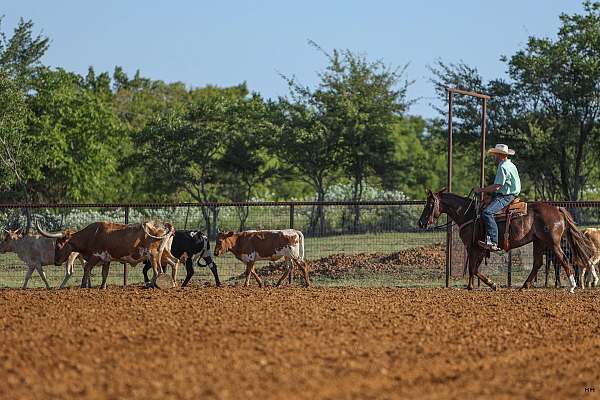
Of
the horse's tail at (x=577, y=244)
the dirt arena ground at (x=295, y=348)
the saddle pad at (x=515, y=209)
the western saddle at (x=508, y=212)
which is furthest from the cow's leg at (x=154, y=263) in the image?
the horse's tail at (x=577, y=244)

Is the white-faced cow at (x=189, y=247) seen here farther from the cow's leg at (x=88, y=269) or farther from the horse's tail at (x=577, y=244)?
the horse's tail at (x=577, y=244)

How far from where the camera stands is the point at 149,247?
66.9 feet

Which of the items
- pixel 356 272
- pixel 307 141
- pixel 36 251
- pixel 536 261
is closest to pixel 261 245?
pixel 356 272

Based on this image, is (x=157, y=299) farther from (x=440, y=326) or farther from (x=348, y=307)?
(x=440, y=326)

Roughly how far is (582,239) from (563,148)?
77.2 feet

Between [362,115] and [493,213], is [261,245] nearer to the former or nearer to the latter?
[493,213]

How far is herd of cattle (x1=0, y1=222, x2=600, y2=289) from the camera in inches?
808

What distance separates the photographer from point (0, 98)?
4475 cm

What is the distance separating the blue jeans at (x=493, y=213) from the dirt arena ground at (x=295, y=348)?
2655mm

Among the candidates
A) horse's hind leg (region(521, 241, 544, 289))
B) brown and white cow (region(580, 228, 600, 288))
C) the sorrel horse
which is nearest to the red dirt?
brown and white cow (region(580, 228, 600, 288))

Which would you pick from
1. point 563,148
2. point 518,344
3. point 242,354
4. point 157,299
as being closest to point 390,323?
point 518,344

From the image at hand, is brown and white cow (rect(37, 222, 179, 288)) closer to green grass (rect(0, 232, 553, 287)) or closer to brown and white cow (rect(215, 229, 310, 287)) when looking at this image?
brown and white cow (rect(215, 229, 310, 287))

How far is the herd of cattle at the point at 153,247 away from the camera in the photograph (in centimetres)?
2053

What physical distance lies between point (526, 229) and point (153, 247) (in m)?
7.21
